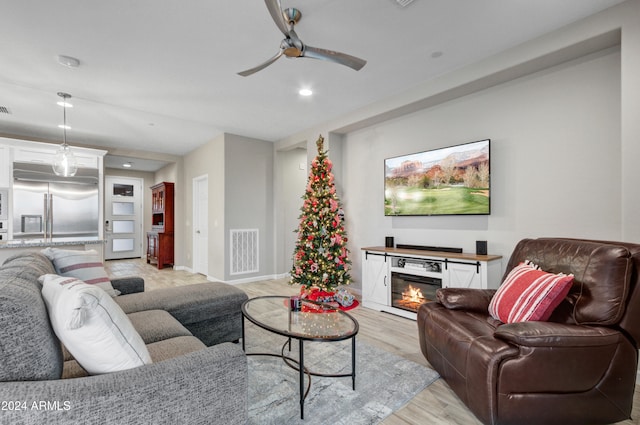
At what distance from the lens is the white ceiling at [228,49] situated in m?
2.32

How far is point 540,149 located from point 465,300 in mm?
1772

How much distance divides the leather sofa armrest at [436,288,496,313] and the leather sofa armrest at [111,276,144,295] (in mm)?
2792

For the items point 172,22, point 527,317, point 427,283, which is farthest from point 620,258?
point 172,22

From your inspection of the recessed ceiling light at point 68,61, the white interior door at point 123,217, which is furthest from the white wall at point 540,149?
the white interior door at point 123,217

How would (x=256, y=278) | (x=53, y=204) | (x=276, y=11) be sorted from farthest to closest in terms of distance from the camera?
1. (x=256, y=278)
2. (x=53, y=204)
3. (x=276, y=11)

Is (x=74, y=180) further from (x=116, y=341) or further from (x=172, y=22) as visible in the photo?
(x=116, y=341)

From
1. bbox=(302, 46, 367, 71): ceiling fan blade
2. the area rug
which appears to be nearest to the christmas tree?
the area rug

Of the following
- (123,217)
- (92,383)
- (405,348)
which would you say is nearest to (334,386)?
(405,348)

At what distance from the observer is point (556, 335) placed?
161cm

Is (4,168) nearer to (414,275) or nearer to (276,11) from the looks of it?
(276,11)

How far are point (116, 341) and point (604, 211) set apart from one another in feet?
11.6

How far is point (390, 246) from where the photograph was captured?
4141mm

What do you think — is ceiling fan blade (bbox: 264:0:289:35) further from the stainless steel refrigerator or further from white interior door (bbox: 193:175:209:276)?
the stainless steel refrigerator

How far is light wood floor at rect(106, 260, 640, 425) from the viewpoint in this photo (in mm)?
1829
